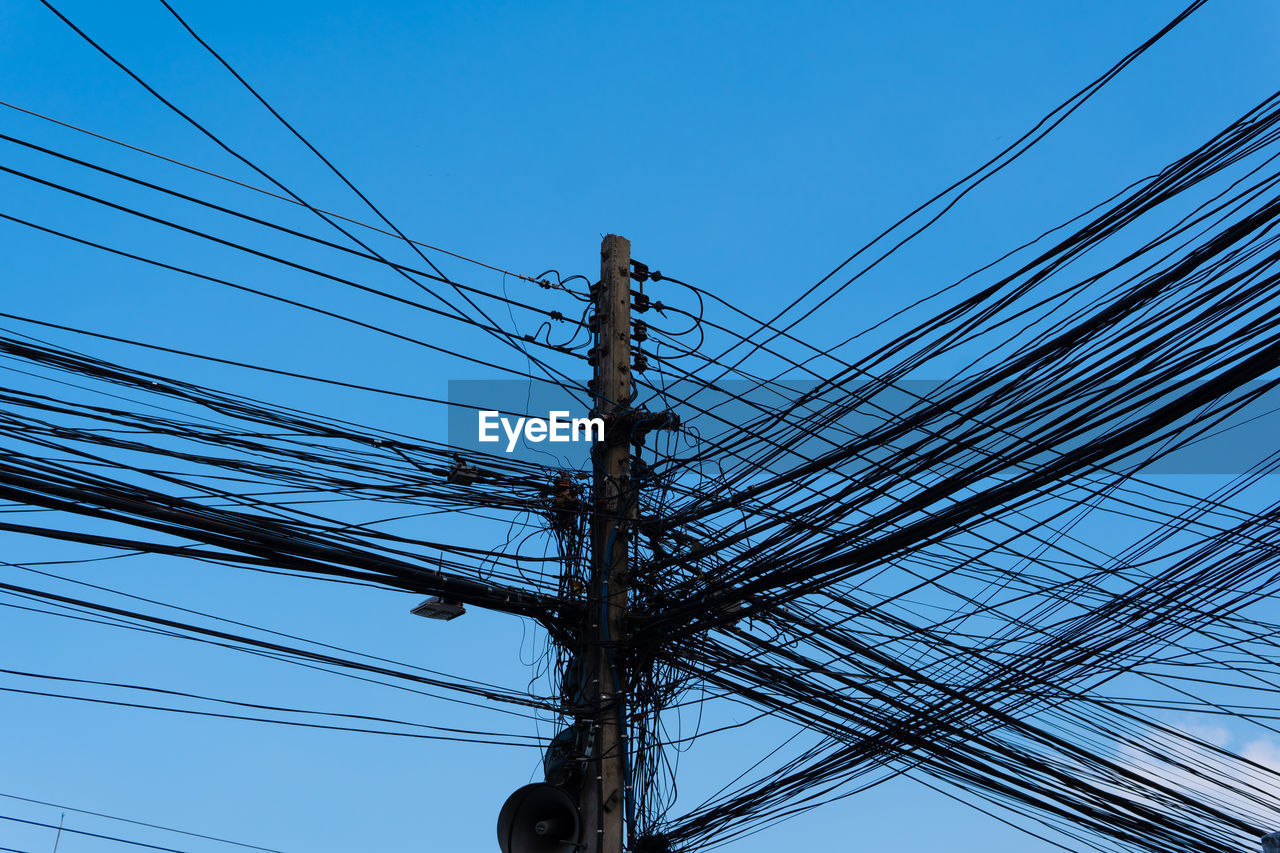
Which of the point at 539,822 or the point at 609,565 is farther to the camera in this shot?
the point at 609,565

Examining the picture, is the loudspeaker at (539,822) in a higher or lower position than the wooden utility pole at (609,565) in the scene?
lower

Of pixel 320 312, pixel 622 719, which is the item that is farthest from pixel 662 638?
pixel 320 312

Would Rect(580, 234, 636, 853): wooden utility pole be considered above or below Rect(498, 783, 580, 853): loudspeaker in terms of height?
above

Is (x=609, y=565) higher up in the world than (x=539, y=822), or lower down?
higher up
